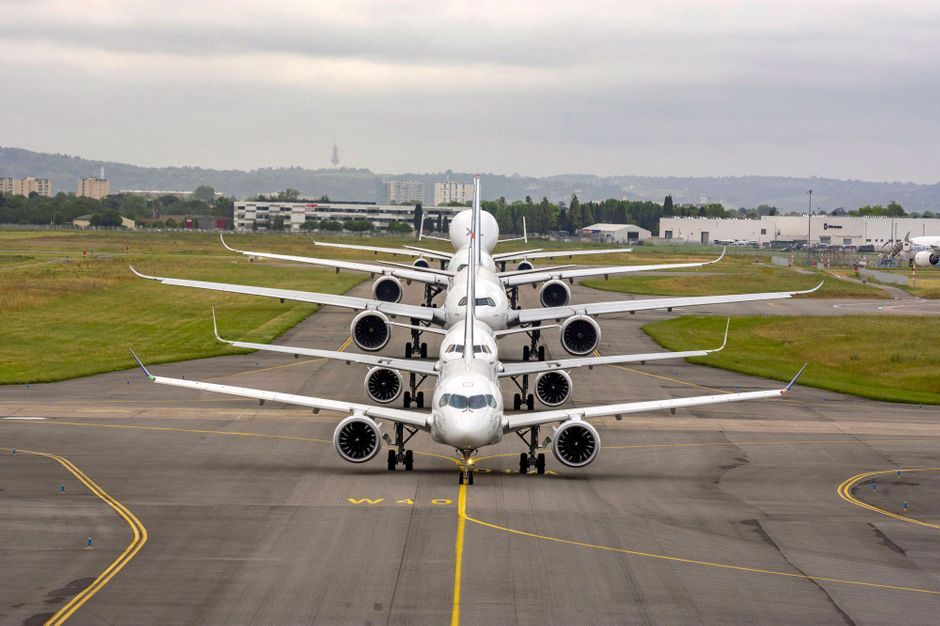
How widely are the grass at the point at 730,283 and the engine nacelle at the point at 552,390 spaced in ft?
220

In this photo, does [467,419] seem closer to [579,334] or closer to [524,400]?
[524,400]

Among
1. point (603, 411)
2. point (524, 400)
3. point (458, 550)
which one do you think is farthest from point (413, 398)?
point (458, 550)

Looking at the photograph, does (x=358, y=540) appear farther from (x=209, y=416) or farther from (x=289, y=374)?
(x=289, y=374)

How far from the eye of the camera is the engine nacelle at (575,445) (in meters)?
38.8

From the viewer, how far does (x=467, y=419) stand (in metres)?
36.2

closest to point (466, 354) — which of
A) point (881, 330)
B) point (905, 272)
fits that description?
point (881, 330)

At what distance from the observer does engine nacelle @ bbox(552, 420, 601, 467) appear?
Answer: 1527 inches

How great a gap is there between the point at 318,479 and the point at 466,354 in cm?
651

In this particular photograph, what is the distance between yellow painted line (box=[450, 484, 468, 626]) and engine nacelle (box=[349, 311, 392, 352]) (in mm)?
28704

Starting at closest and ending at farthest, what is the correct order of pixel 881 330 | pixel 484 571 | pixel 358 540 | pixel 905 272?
pixel 484 571
pixel 358 540
pixel 881 330
pixel 905 272

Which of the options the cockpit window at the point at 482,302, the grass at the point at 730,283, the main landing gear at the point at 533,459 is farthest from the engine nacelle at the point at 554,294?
the main landing gear at the point at 533,459

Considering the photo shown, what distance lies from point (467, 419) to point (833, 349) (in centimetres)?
4812

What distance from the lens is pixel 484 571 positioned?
93.7 ft

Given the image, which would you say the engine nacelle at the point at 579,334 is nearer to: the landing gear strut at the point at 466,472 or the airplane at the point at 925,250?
the landing gear strut at the point at 466,472
